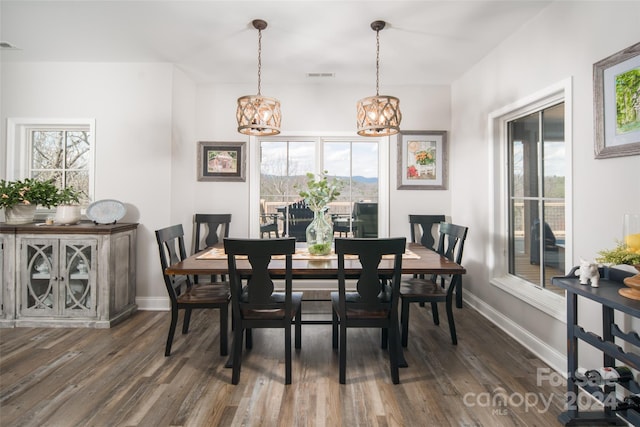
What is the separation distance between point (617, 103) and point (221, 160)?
378 centimetres

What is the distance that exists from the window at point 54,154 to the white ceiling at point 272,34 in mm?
769

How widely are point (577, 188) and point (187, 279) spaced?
10.3 feet

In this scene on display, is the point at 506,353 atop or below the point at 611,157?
below

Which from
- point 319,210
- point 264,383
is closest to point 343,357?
point 264,383

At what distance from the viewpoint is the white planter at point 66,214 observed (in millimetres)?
3301

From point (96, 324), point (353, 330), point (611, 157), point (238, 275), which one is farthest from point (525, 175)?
point (96, 324)

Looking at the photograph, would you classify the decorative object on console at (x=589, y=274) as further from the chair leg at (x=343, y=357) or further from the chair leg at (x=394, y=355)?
the chair leg at (x=343, y=357)

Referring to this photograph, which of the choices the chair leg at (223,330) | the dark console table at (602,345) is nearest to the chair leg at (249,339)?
the chair leg at (223,330)

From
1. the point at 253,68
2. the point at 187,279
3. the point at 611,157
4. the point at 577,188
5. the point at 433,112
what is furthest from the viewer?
the point at 433,112

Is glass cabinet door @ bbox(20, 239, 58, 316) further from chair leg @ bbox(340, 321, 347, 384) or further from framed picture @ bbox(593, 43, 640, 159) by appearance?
framed picture @ bbox(593, 43, 640, 159)

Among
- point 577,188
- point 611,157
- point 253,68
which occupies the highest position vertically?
point 253,68

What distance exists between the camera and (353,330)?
3137mm

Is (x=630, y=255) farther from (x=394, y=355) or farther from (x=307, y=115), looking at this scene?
(x=307, y=115)

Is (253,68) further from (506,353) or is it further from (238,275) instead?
(506,353)
